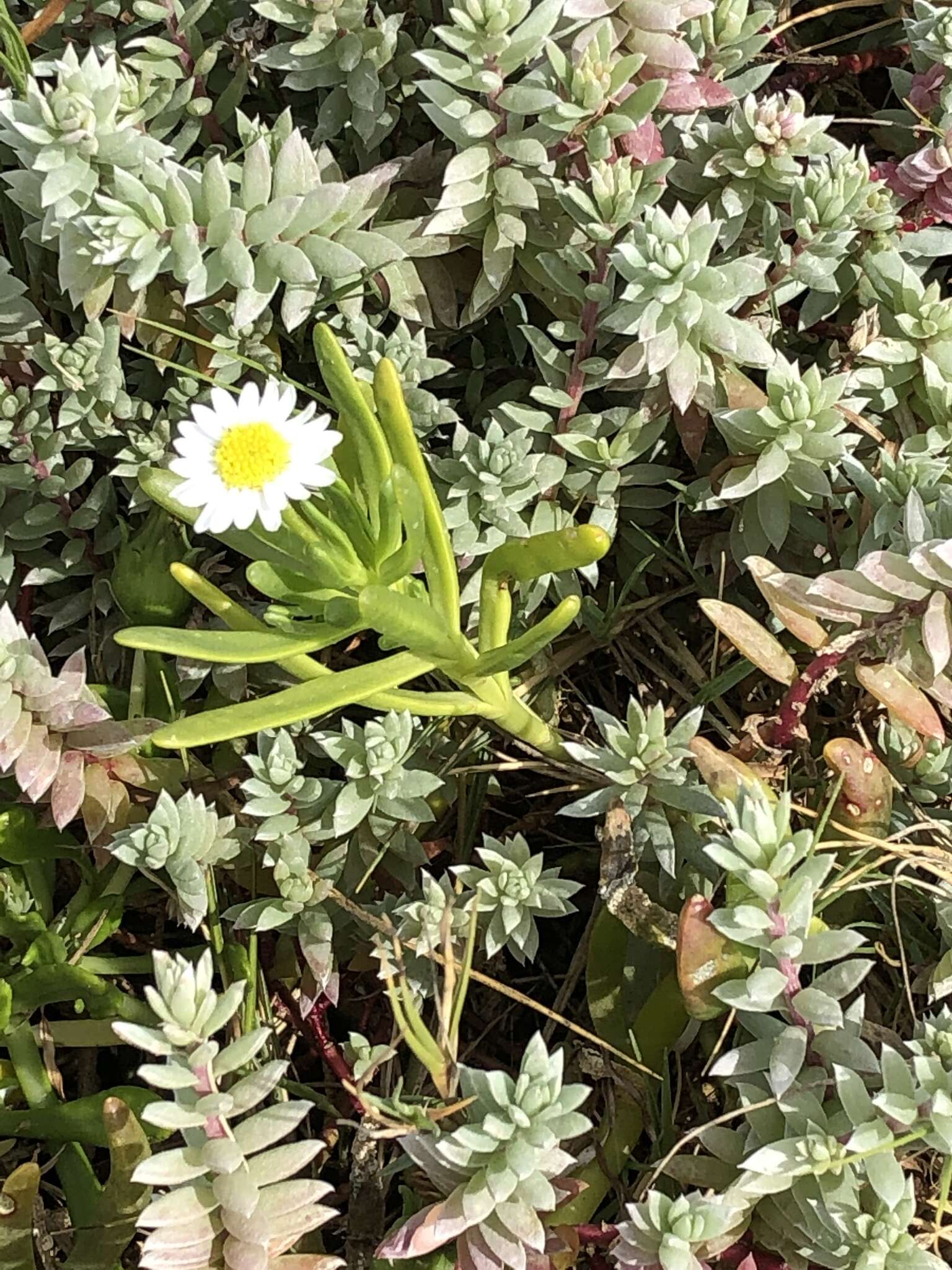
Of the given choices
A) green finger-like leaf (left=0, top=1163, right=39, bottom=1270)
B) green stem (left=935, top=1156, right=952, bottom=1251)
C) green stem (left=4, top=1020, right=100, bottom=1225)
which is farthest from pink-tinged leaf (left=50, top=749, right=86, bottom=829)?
green stem (left=935, top=1156, right=952, bottom=1251)

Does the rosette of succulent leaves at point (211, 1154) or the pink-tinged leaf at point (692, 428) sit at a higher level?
the pink-tinged leaf at point (692, 428)

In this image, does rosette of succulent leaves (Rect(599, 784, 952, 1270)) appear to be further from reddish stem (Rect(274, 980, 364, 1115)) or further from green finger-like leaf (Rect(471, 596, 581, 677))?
reddish stem (Rect(274, 980, 364, 1115))

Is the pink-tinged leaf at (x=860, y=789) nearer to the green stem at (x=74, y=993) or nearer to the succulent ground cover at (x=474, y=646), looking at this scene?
the succulent ground cover at (x=474, y=646)

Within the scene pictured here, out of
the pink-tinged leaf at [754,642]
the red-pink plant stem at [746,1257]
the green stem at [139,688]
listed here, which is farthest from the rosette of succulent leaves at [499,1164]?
the green stem at [139,688]

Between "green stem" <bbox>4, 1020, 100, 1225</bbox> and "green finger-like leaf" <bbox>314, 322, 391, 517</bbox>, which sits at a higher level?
"green finger-like leaf" <bbox>314, 322, 391, 517</bbox>

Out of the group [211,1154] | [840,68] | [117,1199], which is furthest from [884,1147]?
[840,68]

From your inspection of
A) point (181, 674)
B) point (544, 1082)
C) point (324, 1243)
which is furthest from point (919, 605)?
Result: point (324, 1243)
